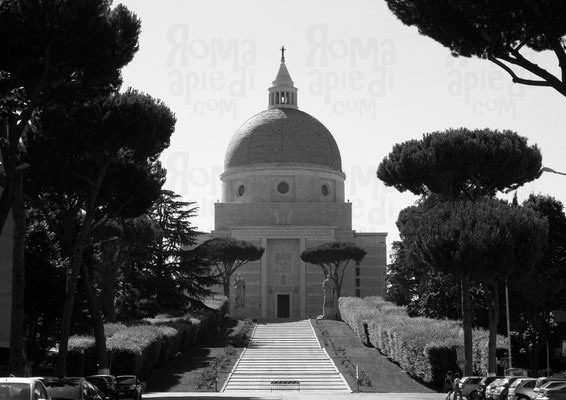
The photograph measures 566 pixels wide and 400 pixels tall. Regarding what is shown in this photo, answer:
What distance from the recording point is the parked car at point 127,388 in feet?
89.0

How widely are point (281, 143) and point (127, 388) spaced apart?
65102 millimetres

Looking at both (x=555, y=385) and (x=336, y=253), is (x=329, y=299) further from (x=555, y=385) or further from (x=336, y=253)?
(x=555, y=385)

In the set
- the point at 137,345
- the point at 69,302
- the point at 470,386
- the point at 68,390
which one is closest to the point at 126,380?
the point at 69,302

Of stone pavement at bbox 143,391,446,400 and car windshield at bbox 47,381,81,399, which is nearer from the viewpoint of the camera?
car windshield at bbox 47,381,81,399

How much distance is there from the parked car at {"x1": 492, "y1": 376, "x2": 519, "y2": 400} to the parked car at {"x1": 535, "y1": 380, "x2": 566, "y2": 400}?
3.96 meters

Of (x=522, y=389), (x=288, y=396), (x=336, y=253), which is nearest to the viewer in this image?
(x=522, y=389)

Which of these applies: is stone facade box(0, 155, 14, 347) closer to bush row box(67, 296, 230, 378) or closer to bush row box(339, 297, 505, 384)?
bush row box(67, 296, 230, 378)

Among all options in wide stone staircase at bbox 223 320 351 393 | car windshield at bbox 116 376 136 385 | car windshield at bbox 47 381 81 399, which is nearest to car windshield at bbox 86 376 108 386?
car windshield at bbox 116 376 136 385

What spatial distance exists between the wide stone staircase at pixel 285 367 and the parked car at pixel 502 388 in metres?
9.89

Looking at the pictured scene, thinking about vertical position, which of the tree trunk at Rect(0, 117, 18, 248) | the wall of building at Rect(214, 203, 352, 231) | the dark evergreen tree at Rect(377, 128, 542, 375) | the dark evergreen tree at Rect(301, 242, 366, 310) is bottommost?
the tree trunk at Rect(0, 117, 18, 248)

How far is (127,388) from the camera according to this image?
2741cm

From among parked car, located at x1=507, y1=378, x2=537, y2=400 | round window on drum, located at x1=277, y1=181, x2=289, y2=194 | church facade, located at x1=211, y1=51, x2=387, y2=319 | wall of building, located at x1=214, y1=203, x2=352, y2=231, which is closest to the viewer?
parked car, located at x1=507, y1=378, x2=537, y2=400

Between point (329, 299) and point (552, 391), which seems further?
point (329, 299)

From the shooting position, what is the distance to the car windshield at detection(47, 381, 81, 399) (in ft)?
66.0
